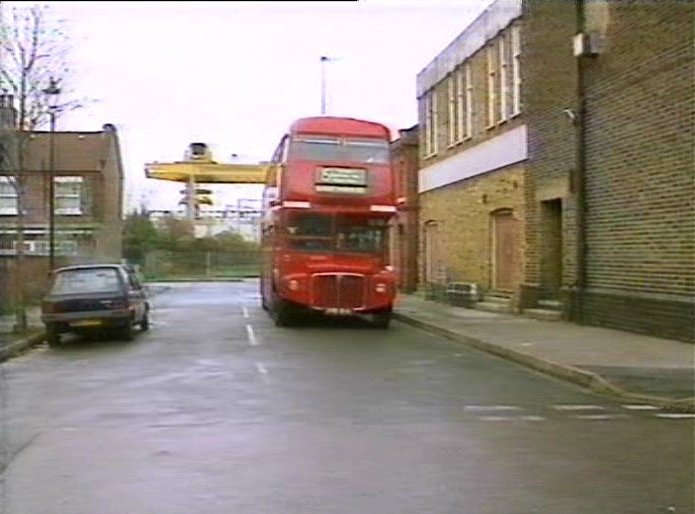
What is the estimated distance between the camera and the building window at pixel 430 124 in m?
38.3

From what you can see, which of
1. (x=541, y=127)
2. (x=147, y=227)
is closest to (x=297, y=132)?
(x=541, y=127)

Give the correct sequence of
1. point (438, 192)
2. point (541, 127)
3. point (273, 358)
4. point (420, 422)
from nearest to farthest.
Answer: point (420, 422) < point (273, 358) < point (541, 127) < point (438, 192)

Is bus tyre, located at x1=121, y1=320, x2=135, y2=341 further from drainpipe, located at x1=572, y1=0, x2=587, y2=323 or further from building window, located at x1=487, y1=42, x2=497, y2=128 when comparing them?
building window, located at x1=487, y1=42, x2=497, y2=128

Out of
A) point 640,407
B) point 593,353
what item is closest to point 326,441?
point 640,407

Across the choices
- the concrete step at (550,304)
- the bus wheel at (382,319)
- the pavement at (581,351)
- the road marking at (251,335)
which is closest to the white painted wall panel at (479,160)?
the concrete step at (550,304)

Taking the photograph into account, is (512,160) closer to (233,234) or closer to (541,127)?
(541,127)

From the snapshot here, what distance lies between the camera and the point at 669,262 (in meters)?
19.3

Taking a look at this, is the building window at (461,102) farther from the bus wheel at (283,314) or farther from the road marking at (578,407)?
the road marking at (578,407)

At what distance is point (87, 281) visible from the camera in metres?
22.4

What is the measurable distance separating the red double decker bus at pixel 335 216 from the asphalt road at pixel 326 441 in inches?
267

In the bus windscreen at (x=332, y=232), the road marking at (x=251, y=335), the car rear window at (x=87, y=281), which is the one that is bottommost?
the road marking at (x=251, y=335)

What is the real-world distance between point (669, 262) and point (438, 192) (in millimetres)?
18675

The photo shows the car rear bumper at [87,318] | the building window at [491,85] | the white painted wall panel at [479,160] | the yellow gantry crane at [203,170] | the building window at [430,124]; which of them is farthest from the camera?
the yellow gantry crane at [203,170]

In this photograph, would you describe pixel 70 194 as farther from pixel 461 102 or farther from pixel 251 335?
pixel 251 335
